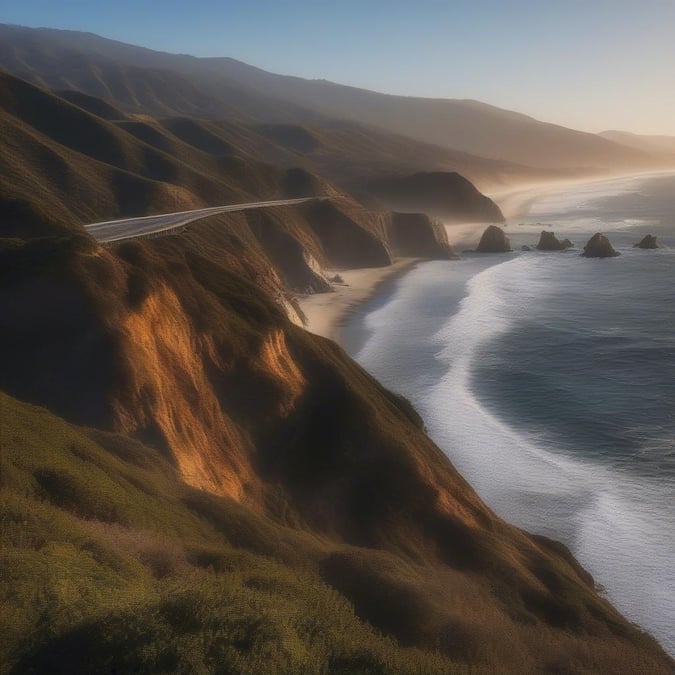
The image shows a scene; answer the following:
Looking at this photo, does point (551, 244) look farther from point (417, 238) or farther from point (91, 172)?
point (91, 172)

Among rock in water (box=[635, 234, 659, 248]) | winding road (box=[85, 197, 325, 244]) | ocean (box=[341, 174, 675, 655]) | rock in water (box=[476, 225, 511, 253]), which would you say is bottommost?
ocean (box=[341, 174, 675, 655])

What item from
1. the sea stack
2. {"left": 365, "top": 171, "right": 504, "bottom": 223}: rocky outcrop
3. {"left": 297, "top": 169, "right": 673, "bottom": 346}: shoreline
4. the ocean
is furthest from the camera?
{"left": 365, "top": 171, "right": 504, "bottom": 223}: rocky outcrop

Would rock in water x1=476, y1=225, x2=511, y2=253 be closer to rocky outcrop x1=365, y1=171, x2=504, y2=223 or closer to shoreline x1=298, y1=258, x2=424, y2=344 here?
shoreline x1=298, y1=258, x2=424, y2=344

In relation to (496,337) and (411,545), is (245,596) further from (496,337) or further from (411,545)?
(496,337)

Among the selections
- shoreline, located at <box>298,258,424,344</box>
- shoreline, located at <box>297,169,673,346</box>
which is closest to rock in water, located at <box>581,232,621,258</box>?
shoreline, located at <box>297,169,673,346</box>

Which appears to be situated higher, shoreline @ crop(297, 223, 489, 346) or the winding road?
the winding road

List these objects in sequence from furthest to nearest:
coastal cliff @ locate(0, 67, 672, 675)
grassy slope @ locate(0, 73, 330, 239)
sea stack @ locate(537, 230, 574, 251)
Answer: sea stack @ locate(537, 230, 574, 251) < grassy slope @ locate(0, 73, 330, 239) < coastal cliff @ locate(0, 67, 672, 675)
